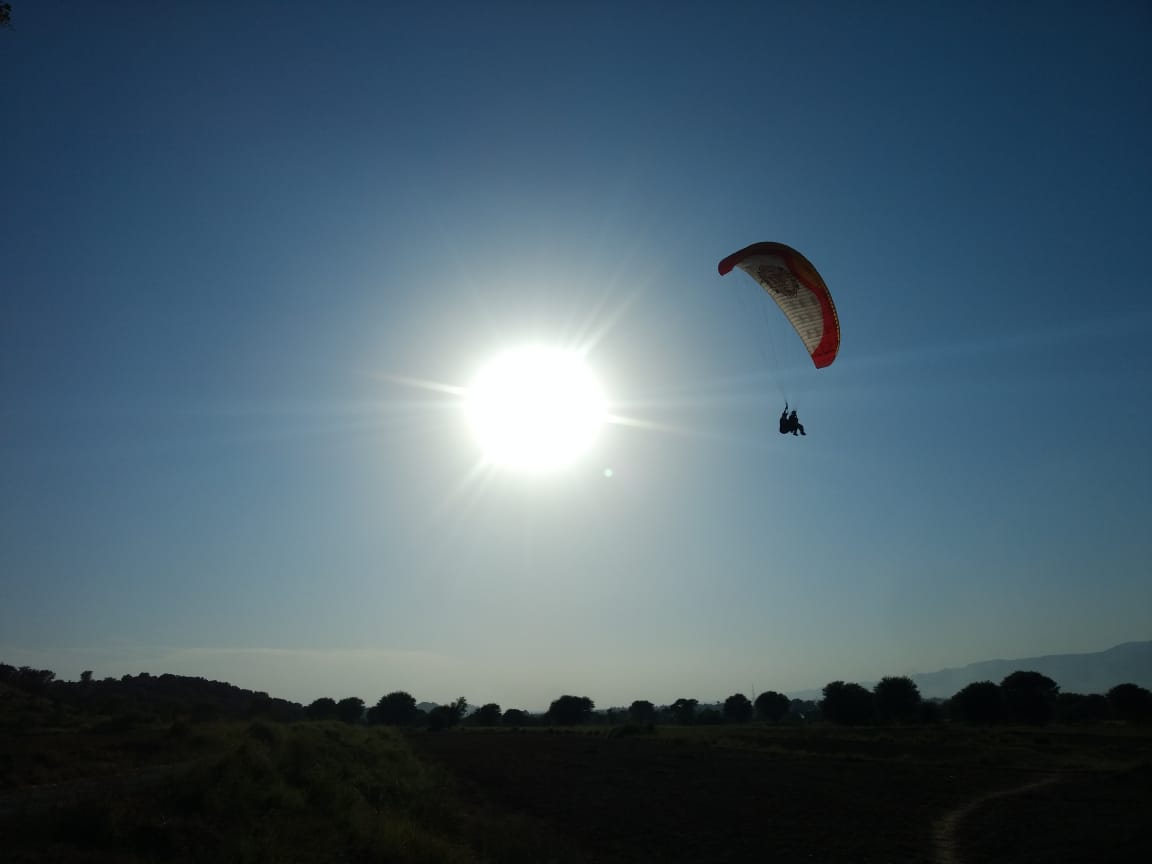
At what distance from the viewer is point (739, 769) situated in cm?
3984

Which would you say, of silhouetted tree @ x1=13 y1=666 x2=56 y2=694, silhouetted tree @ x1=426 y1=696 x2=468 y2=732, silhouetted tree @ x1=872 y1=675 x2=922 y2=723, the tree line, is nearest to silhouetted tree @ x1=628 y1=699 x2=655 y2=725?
the tree line

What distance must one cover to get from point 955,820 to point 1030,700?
6934cm

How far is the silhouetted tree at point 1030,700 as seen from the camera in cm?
7938

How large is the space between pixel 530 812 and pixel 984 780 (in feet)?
76.5

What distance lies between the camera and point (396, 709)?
140500 millimetres

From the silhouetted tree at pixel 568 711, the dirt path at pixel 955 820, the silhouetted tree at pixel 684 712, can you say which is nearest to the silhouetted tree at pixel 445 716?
the silhouetted tree at pixel 568 711

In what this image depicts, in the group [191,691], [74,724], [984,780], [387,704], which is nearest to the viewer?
[984,780]

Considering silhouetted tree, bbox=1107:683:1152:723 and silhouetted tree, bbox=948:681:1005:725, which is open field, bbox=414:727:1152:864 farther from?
silhouetted tree, bbox=1107:683:1152:723

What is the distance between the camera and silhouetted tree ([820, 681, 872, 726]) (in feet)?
298

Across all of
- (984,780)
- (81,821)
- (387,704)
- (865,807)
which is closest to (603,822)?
(865,807)

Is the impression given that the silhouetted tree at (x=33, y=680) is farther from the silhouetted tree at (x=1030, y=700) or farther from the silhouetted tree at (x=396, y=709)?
the silhouetted tree at (x=1030, y=700)

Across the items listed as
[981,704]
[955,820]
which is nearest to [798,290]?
[955,820]

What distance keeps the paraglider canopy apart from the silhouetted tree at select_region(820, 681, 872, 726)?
269 feet

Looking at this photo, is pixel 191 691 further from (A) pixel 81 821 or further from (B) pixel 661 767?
(A) pixel 81 821
